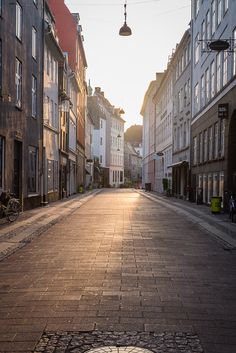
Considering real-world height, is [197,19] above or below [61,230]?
above

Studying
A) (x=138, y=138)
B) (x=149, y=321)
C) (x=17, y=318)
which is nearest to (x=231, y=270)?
(x=149, y=321)

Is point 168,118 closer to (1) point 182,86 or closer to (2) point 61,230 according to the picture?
(1) point 182,86

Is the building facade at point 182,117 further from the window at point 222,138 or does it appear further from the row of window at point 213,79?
the window at point 222,138

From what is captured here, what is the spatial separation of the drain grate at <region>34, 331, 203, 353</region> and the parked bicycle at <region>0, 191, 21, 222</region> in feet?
42.2

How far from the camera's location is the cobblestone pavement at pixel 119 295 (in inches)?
197

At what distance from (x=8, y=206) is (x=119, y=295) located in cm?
1145

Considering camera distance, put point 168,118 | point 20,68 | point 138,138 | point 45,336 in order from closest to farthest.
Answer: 1. point 45,336
2. point 20,68
3. point 168,118
4. point 138,138

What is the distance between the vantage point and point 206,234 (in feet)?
48.7

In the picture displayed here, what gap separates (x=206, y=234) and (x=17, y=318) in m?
9.90

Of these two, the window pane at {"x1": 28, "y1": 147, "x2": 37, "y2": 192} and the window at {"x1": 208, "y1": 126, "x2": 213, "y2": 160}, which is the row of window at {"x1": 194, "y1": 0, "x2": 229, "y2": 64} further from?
the window pane at {"x1": 28, "y1": 147, "x2": 37, "y2": 192}

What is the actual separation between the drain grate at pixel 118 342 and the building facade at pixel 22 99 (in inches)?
560

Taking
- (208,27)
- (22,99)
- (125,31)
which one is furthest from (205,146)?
(22,99)

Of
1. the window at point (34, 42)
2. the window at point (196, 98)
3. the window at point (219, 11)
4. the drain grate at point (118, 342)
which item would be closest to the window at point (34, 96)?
the window at point (34, 42)

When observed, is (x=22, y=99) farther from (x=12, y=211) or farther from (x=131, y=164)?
(x=131, y=164)
